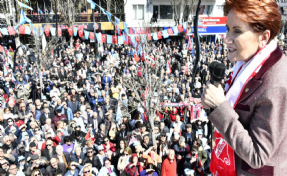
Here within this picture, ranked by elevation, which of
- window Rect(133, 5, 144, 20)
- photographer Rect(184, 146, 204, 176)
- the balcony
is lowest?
photographer Rect(184, 146, 204, 176)

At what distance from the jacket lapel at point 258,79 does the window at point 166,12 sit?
27.4m

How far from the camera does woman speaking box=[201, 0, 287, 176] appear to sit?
111 cm

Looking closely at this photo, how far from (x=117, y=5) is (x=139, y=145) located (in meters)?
24.2

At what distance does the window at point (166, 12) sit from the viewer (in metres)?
27.2

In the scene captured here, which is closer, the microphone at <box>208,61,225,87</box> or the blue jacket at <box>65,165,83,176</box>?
the microphone at <box>208,61,225,87</box>

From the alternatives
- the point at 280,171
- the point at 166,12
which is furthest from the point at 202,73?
the point at 166,12

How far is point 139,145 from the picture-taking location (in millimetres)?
6215

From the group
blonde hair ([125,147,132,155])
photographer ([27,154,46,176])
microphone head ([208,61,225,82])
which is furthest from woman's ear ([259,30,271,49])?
photographer ([27,154,46,176])

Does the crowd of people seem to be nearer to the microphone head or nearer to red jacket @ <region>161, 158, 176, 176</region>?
red jacket @ <region>161, 158, 176, 176</region>

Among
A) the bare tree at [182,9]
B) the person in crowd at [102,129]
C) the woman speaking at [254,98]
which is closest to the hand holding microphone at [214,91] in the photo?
the woman speaking at [254,98]

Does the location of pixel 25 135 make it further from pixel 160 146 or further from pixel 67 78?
pixel 67 78

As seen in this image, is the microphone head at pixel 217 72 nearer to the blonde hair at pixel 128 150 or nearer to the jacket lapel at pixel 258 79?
the jacket lapel at pixel 258 79

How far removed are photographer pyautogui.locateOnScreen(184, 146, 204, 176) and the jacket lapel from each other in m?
4.97

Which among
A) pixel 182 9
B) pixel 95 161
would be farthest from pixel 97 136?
pixel 182 9
